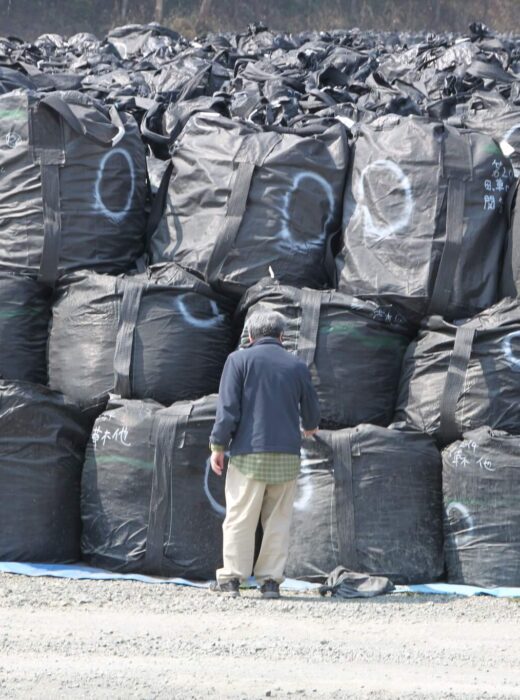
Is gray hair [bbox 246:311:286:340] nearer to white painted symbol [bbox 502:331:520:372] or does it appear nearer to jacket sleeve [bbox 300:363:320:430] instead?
jacket sleeve [bbox 300:363:320:430]

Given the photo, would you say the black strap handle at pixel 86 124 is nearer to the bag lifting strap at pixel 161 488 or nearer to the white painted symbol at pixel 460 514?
the bag lifting strap at pixel 161 488

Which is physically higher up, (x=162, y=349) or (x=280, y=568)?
(x=162, y=349)

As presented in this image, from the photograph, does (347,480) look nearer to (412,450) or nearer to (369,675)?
(412,450)

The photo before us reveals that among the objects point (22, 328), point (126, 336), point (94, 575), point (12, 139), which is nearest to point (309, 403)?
point (126, 336)

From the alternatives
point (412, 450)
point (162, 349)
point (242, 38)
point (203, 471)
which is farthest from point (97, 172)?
point (242, 38)

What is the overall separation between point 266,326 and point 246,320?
392mm

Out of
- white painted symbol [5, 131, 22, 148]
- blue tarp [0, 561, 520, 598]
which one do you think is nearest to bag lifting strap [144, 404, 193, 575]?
blue tarp [0, 561, 520, 598]

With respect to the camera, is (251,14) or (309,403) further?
(251,14)

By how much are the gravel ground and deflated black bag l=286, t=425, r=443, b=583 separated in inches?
9.7

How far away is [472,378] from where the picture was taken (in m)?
6.46

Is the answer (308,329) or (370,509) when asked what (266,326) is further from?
(370,509)

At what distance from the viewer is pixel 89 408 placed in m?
6.83

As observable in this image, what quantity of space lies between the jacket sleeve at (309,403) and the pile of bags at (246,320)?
0.85 feet

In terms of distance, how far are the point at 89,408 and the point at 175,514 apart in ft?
2.54
